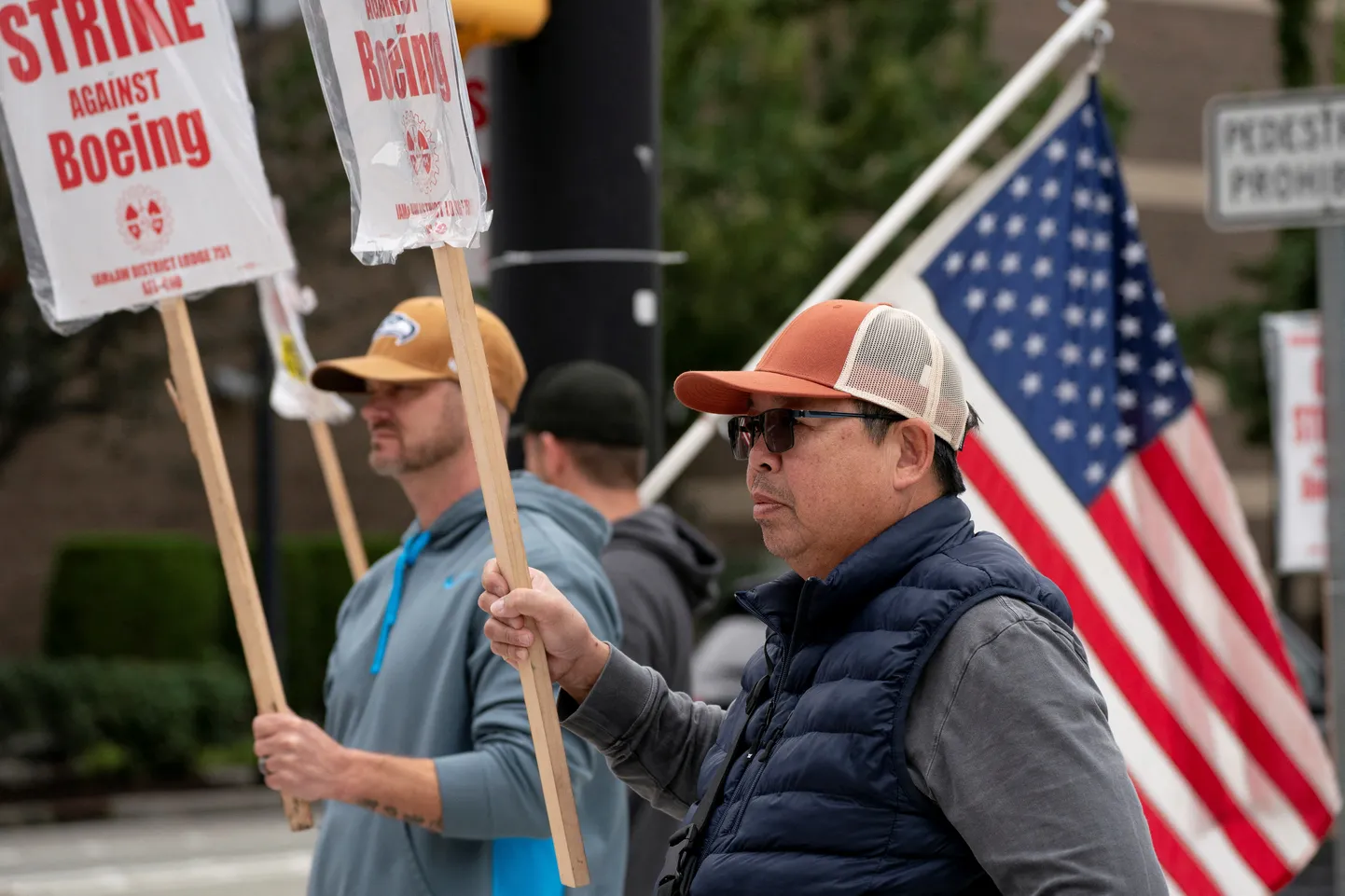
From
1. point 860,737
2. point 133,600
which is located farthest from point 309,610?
point 860,737

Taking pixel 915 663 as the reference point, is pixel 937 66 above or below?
below

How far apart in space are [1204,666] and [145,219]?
10.8ft

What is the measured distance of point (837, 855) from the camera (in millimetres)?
2393

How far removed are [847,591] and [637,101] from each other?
110 inches

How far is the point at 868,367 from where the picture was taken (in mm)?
2609

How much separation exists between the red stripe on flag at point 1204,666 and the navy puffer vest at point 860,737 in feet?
9.45

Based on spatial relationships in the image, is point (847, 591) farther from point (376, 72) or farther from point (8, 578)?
point (8, 578)

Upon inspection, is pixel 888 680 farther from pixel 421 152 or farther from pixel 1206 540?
pixel 1206 540

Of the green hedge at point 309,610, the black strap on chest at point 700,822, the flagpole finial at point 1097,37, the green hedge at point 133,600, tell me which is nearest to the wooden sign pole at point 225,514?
the black strap on chest at point 700,822

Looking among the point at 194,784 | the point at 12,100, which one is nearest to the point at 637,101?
the point at 12,100

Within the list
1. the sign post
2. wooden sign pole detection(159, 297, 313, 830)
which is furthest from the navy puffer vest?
the sign post

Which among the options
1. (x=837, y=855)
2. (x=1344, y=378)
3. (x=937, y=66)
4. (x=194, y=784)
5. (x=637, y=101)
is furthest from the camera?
(x=937, y=66)

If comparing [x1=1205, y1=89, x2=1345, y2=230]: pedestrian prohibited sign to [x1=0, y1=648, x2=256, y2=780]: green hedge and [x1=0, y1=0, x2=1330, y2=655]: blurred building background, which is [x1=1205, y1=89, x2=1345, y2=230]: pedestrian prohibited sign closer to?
[x1=0, y1=648, x2=256, y2=780]: green hedge

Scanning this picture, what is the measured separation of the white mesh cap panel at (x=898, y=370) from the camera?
2.60 metres
